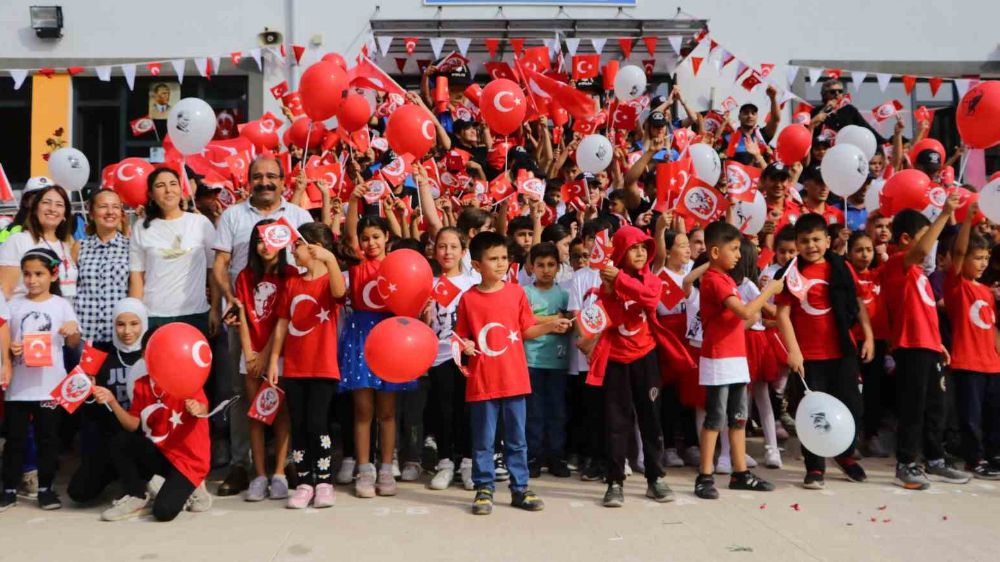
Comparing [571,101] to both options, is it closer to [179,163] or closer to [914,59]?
[179,163]

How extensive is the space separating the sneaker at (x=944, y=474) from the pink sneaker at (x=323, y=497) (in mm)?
3363

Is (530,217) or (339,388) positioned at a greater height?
(530,217)

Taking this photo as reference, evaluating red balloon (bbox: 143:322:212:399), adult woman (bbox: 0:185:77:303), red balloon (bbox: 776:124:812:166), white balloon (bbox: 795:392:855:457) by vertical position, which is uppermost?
red balloon (bbox: 776:124:812:166)

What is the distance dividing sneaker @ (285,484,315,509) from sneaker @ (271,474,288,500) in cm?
14

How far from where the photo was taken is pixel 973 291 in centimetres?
549

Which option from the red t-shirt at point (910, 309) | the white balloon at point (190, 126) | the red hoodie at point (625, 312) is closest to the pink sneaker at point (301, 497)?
the red hoodie at point (625, 312)

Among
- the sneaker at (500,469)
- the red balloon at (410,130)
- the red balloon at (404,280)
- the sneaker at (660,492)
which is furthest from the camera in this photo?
the red balloon at (410,130)

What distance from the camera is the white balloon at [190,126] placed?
20.0 feet

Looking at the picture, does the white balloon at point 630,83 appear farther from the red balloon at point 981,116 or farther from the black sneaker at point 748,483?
the black sneaker at point 748,483

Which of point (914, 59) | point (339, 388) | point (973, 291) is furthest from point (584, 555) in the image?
point (914, 59)

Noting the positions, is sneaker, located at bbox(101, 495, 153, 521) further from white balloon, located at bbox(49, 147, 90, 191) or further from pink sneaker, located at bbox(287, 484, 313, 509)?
white balloon, located at bbox(49, 147, 90, 191)

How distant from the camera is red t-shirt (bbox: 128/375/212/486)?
466 centimetres

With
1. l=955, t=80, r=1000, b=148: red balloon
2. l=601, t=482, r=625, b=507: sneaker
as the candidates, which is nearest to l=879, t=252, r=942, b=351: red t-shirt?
l=955, t=80, r=1000, b=148: red balloon

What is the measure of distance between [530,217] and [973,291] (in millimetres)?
2799
